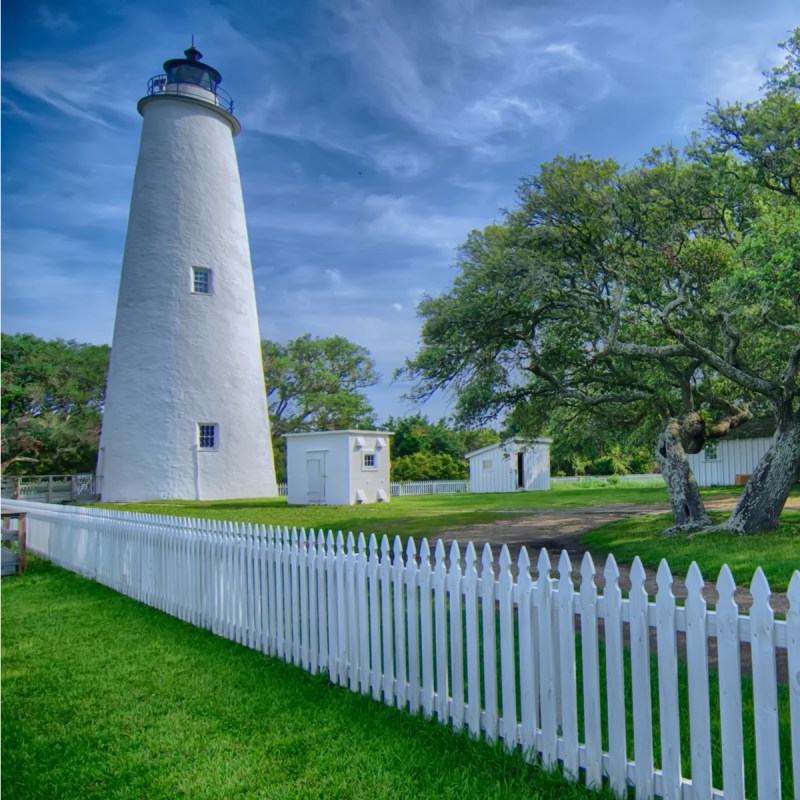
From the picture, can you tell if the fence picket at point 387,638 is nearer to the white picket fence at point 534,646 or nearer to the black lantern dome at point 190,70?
the white picket fence at point 534,646

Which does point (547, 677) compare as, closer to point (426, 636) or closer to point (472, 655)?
point (472, 655)

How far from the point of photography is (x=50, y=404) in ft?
102

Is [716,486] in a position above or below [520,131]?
below

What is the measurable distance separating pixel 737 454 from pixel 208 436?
2261cm

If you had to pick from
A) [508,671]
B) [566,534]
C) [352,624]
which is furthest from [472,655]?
[566,534]

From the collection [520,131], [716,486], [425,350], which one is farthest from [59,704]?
[716,486]

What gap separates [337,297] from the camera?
3438cm

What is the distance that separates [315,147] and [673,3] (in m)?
10.8

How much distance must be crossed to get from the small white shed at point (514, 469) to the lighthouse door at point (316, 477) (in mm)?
11715

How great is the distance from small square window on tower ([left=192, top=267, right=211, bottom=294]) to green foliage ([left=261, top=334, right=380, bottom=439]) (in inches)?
A: 470

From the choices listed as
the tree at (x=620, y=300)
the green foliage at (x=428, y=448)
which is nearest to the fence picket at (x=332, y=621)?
the tree at (x=620, y=300)

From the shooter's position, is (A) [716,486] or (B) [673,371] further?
(A) [716,486]

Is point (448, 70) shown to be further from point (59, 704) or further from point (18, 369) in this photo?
point (18, 369)

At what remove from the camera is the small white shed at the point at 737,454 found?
88.2 feet
